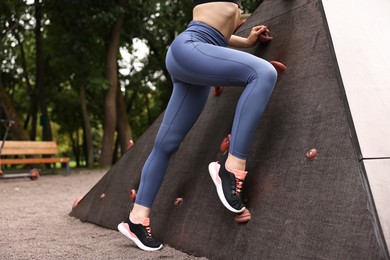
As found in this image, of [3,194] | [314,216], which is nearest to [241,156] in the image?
[314,216]

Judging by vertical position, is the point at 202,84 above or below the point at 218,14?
below

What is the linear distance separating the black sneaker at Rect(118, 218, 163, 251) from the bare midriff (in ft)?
4.32

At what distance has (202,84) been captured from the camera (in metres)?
2.84

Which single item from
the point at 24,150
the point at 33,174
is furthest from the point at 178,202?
the point at 24,150

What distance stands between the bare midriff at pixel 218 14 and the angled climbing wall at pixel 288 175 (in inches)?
19.1

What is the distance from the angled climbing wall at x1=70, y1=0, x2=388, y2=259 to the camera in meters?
2.21

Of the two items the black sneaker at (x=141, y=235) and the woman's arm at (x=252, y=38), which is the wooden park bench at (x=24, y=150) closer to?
the black sneaker at (x=141, y=235)

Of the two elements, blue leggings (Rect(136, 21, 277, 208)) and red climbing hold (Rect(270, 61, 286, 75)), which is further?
red climbing hold (Rect(270, 61, 286, 75))

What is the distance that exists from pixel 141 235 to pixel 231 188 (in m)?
0.85

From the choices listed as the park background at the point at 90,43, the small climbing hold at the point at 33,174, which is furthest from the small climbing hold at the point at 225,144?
the park background at the point at 90,43

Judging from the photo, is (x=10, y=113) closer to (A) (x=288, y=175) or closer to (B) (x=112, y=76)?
(B) (x=112, y=76)

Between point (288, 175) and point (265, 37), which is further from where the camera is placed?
point (265, 37)

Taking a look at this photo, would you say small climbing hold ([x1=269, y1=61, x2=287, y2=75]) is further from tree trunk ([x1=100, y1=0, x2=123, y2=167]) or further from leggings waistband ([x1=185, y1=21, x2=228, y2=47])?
tree trunk ([x1=100, y1=0, x2=123, y2=167])

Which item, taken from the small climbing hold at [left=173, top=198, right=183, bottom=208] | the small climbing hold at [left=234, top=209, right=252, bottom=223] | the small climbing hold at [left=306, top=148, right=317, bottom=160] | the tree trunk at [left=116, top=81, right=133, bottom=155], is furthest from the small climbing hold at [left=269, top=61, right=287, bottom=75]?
the tree trunk at [left=116, top=81, right=133, bottom=155]
